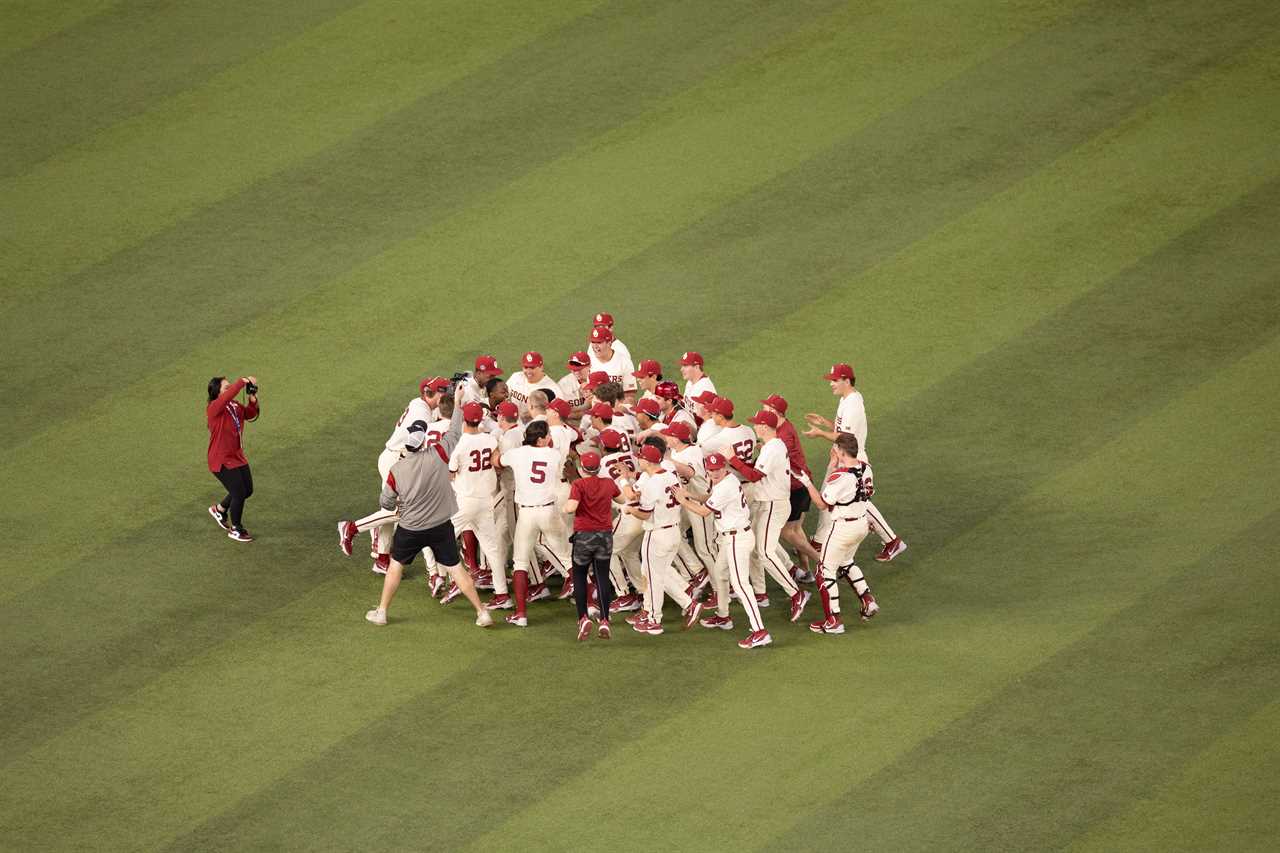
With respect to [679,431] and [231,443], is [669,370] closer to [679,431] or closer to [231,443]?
[679,431]

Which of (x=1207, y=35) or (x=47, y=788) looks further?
(x=1207, y=35)

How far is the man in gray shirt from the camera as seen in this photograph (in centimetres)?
1372

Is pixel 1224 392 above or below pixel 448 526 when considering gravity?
below

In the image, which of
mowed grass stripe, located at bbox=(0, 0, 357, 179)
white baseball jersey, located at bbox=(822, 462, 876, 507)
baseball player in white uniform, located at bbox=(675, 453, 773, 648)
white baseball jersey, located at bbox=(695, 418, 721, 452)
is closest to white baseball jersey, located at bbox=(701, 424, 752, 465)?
white baseball jersey, located at bbox=(695, 418, 721, 452)

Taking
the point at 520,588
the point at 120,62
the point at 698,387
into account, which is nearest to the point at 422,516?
the point at 520,588

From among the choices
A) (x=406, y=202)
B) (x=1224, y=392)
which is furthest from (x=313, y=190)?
(x=1224, y=392)

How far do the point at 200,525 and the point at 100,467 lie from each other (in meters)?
1.63

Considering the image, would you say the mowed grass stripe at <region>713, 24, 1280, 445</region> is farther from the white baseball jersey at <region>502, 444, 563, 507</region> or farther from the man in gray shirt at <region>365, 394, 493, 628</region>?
the man in gray shirt at <region>365, 394, 493, 628</region>

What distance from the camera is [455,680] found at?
13258 mm

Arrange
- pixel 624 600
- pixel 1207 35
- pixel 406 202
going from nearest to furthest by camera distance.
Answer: pixel 624 600
pixel 406 202
pixel 1207 35

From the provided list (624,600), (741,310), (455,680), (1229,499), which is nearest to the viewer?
(455,680)

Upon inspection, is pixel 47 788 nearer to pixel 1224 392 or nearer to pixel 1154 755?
pixel 1154 755

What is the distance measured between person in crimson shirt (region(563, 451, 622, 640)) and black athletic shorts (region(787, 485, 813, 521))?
5.01 feet

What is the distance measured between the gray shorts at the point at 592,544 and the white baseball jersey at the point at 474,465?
94 cm
